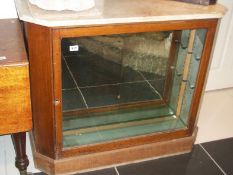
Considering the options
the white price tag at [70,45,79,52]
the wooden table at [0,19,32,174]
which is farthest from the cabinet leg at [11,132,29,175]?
the white price tag at [70,45,79,52]

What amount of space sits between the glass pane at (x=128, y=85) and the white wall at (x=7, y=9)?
46 cm

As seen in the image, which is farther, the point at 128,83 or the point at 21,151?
the point at 128,83

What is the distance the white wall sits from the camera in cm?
156

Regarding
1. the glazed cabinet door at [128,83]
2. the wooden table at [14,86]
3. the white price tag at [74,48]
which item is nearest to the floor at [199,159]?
the glazed cabinet door at [128,83]

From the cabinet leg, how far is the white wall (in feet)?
1.95

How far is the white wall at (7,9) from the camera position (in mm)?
1557

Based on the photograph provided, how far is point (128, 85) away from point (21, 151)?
2.10 feet

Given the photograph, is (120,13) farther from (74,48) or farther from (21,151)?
(21,151)

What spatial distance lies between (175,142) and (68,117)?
22.7 inches

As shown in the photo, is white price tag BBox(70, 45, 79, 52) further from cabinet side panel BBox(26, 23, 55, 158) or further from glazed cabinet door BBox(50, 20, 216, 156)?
cabinet side panel BBox(26, 23, 55, 158)

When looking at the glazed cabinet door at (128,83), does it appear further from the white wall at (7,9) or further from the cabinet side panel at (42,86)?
the white wall at (7,9)

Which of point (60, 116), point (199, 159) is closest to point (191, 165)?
point (199, 159)

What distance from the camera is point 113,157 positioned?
1577 mm

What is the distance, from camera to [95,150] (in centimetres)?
152
